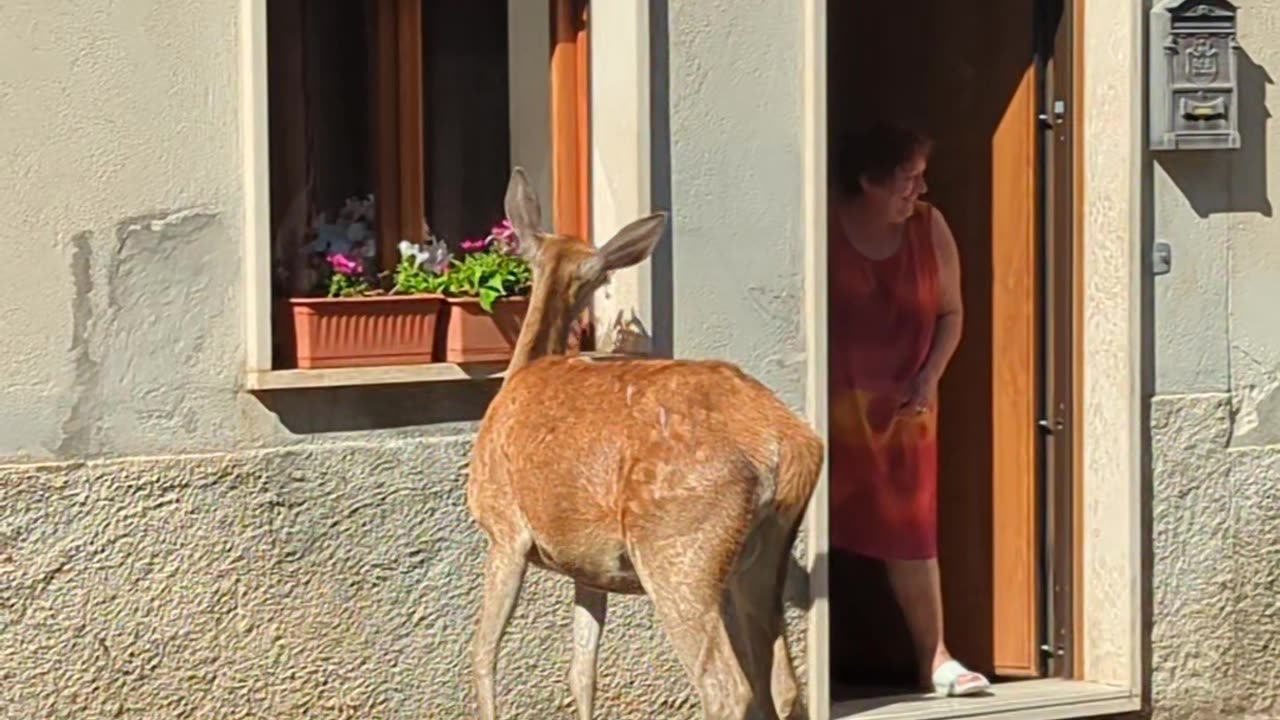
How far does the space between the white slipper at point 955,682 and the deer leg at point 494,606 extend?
2.96m

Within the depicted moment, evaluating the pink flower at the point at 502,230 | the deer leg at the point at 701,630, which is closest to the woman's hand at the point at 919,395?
the pink flower at the point at 502,230

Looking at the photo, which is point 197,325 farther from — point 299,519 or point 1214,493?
point 1214,493

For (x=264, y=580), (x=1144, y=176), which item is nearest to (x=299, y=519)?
(x=264, y=580)

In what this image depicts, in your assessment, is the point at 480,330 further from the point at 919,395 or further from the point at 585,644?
the point at 919,395

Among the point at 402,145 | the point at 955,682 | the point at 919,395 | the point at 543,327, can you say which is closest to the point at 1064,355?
the point at 919,395

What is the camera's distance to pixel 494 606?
21.3ft

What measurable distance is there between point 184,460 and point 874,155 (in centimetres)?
286

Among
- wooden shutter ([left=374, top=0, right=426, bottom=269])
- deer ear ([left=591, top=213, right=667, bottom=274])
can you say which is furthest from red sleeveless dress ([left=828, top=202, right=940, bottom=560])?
deer ear ([left=591, top=213, right=667, bottom=274])

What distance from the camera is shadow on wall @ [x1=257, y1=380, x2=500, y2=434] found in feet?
25.7

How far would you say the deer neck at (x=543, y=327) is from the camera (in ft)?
22.7

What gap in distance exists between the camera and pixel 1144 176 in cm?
900

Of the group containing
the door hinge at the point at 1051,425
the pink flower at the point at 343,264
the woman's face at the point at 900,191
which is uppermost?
the woman's face at the point at 900,191

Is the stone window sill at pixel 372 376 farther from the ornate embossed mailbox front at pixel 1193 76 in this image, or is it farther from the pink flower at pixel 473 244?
the ornate embossed mailbox front at pixel 1193 76

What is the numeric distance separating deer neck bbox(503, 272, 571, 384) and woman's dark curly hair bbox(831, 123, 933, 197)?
8.12 ft
